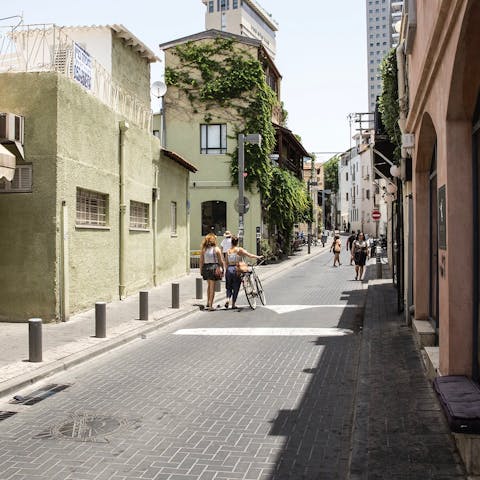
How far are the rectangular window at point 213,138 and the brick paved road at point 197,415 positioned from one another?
2092cm

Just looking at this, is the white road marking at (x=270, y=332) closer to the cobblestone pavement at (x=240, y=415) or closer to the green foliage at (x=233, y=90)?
the cobblestone pavement at (x=240, y=415)

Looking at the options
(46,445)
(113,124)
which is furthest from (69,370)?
(113,124)

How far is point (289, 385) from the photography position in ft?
23.5

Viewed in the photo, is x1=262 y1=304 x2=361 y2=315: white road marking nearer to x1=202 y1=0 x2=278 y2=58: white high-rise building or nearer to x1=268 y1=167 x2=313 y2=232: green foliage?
x1=268 y1=167 x2=313 y2=232: green foliage

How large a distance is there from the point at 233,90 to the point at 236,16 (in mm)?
85683

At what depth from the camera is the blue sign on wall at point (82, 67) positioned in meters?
13.2

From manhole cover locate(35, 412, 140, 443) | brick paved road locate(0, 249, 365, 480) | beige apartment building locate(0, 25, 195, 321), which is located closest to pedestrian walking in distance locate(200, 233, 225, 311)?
beige apartment building locate(0, 25, 195, 321)

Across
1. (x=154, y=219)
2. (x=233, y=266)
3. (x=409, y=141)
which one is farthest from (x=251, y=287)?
(x=409, y=141)

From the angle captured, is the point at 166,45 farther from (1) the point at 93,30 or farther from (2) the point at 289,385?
(2) the point at 289,385

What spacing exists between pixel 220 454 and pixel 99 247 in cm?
1008

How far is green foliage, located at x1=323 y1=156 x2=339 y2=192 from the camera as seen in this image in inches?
4456

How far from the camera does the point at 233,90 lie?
29.7m

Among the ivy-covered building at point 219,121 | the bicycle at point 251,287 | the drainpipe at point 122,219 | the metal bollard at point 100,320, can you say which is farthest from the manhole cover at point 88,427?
the ivy-covered building at point 219,121

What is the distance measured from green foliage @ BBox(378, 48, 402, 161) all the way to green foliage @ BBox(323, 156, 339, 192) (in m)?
99.6
